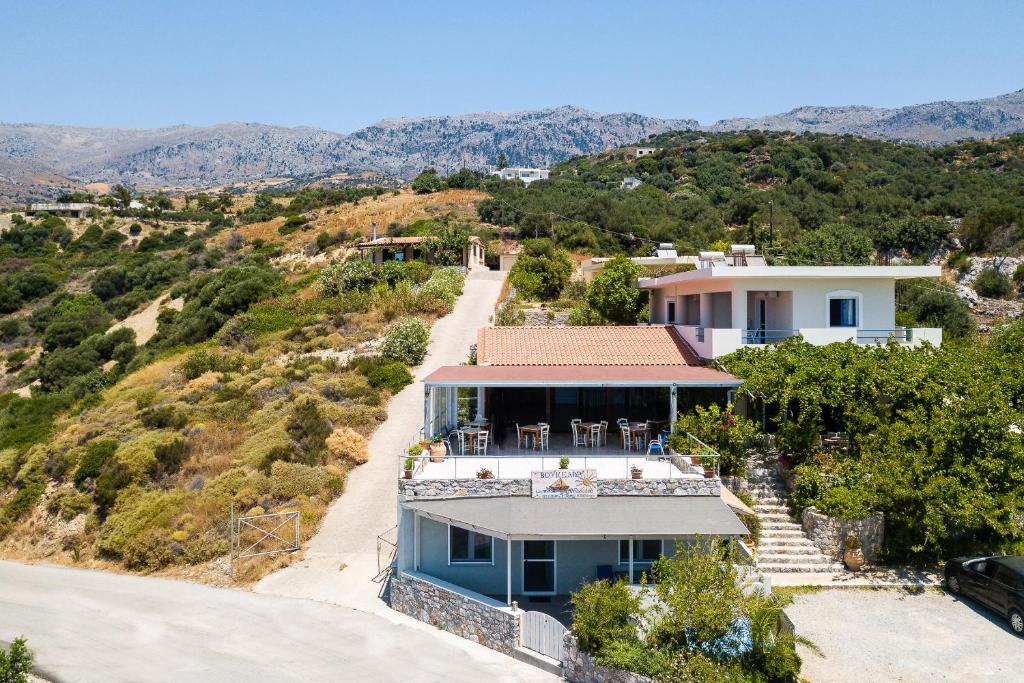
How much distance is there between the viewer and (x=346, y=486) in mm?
23500

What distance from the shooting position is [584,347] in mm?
23969

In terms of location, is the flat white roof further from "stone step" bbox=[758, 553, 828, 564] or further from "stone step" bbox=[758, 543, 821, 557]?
"stone step" bbox=[758, 553, 828, 564]

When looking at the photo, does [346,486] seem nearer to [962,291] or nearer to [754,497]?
[754,497]

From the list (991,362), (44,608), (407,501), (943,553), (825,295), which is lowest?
(44,608)

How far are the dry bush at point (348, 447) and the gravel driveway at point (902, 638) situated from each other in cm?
1515

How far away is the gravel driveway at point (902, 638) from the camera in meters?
12.0

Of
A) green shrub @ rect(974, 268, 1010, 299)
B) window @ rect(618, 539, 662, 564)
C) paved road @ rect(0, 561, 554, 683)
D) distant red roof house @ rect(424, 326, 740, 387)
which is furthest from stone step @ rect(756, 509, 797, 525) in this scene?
green shrub @ rect(974, 268, 1010, 299)

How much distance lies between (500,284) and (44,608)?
3654 cm

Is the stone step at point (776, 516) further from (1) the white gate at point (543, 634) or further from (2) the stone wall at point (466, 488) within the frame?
(1) the white gate at point (543, 634)

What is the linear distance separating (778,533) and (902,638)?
389 cm

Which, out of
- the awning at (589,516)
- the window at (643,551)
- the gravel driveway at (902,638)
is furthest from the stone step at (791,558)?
the window at (643,551)

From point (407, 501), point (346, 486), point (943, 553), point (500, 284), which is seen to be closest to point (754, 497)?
point (943, 553)

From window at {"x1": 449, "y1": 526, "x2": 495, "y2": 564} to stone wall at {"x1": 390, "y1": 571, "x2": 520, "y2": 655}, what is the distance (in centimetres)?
74

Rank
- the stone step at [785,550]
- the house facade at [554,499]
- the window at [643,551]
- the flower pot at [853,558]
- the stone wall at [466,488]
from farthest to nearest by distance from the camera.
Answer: the stone step at [785,550] < the flower pot at [853,558] < the stone wall at [466,488] < the window at [643,551] < the house facade at [554,499]
